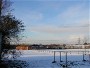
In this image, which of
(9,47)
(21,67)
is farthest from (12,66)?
(9,47)

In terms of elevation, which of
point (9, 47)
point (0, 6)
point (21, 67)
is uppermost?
point (0, 6)

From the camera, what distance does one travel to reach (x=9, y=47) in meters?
20.6

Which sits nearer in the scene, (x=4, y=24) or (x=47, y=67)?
(x=47, y=67)

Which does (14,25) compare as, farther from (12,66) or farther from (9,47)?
(12,66)

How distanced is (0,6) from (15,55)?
4110 mm

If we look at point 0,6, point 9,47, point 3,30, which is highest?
point 0,6

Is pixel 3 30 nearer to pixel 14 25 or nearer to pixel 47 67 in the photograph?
pixel 14 25

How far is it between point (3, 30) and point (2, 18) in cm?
105

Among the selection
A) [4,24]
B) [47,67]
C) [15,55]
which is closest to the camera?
[47,67]

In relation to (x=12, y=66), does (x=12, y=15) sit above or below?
above

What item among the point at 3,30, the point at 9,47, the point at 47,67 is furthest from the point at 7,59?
the point at 47,67

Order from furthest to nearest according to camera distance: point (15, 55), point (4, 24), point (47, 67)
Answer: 1. point (15, 55)
2. point (4, 24)
3. point (47, 67)

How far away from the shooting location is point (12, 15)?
814 inches

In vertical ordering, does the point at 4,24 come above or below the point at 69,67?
above
